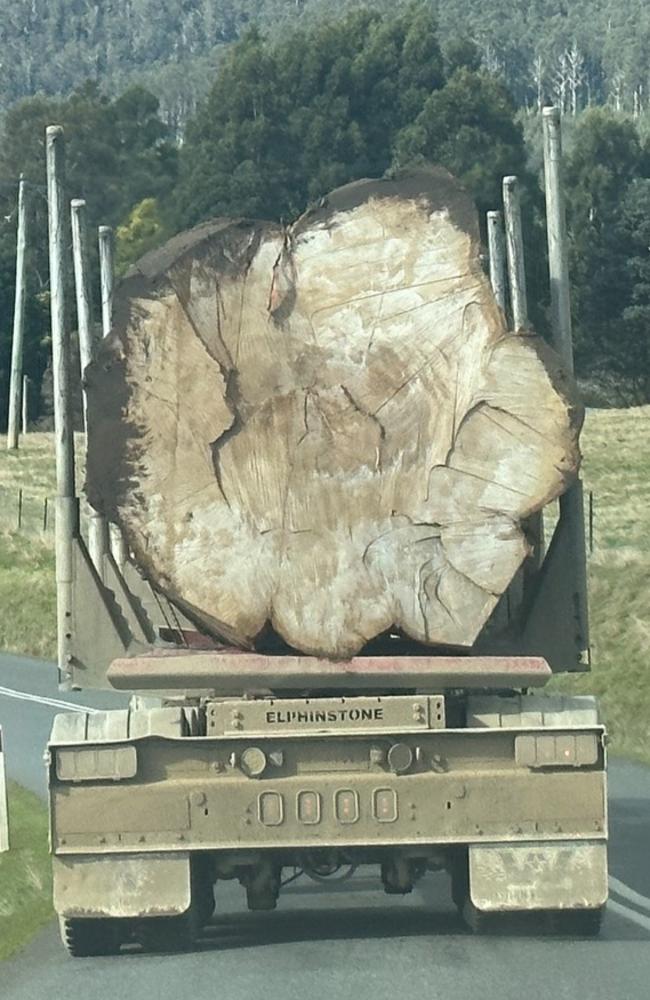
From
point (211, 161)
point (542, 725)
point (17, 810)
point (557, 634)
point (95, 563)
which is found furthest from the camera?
point (211, 161)

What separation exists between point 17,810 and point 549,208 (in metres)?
6.93

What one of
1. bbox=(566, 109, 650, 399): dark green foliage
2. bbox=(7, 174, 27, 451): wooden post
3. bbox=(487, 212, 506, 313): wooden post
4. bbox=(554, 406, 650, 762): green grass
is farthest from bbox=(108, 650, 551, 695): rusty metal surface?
bbox=(566, 109, 650, 399): dark green foliage

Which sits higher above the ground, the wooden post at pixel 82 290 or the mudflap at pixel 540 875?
the wooden post at pixel 82 290

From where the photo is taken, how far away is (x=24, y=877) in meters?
13.1

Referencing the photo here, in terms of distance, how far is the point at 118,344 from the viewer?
10.0 meters

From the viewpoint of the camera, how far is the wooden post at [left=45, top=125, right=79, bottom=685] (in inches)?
415

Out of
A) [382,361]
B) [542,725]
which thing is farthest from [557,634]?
[382,361]

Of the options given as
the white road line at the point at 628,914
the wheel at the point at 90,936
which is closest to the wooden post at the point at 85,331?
the wheel at the point at 90,936

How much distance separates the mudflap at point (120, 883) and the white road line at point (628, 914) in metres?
2.33

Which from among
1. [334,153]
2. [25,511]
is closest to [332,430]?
[25,511]

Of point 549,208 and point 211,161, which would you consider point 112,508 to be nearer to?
point 549,208

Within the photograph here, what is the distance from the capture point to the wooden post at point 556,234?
10773 millimetres

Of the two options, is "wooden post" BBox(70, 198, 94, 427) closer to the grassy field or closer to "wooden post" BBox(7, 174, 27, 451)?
the grassy field

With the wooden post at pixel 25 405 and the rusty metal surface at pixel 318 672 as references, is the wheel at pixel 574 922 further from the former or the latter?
the wooden post at pixel 25 405
